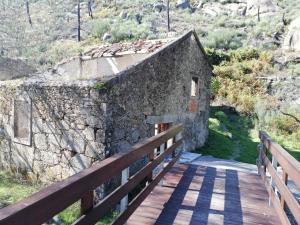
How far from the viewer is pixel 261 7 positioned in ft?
145

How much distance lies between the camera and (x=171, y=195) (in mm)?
5742

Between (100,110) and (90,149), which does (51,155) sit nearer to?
(90,149)

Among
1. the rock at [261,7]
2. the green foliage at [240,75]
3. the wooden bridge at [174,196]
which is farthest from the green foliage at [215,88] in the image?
the rock at [261,7]

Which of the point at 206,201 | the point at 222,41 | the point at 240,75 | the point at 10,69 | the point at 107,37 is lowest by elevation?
the point at 206,201

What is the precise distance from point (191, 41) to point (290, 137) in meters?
8.28

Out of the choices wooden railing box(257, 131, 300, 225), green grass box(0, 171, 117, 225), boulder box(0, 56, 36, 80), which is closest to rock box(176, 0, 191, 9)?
boulder box(0, 56, 36, 80)

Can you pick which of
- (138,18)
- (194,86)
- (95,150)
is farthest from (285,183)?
(138,18)

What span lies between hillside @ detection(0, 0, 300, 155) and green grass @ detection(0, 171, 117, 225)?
37.3 feet

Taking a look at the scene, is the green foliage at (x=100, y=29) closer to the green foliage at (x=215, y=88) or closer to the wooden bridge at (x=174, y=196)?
the green foliage at (x=215, y=88)

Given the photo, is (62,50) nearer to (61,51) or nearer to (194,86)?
(61,51)

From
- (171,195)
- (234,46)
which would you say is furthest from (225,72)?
(171,195)

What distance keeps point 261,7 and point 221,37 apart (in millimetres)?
16907

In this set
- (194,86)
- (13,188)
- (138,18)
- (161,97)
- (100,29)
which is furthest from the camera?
(138,18)

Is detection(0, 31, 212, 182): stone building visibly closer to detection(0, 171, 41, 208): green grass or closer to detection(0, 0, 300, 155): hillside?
detection(0, 171, 41, 208): green grass
